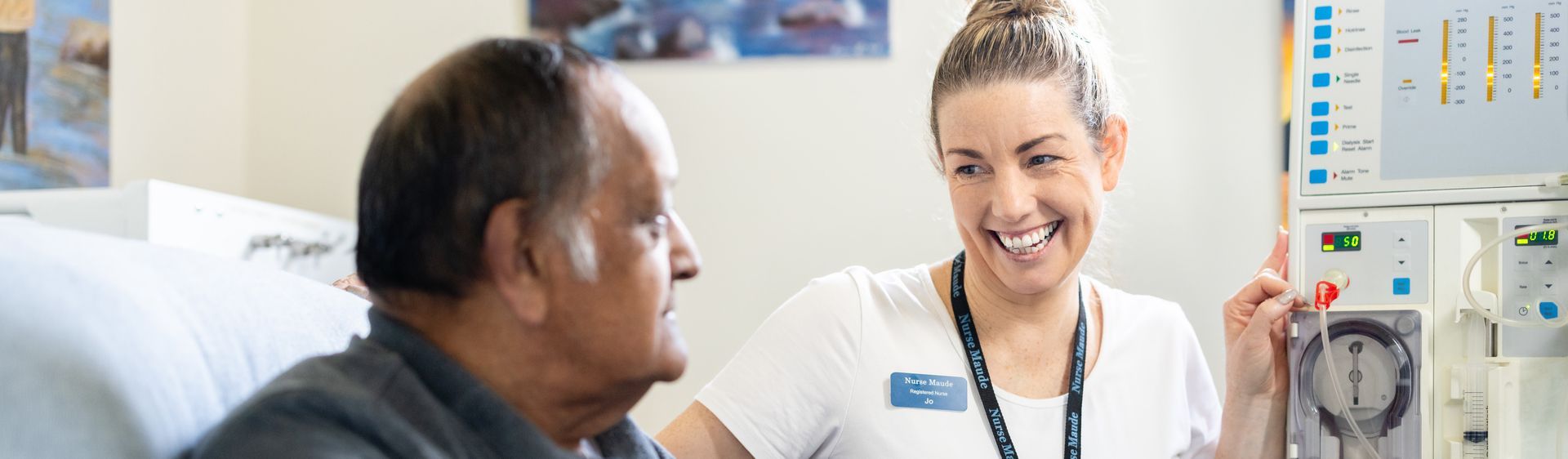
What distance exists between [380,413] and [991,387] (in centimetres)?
100

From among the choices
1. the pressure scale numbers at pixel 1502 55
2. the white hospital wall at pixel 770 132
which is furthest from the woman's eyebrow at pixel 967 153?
the white hospital wall at pixel 770 132

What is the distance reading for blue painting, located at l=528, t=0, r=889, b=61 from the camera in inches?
109

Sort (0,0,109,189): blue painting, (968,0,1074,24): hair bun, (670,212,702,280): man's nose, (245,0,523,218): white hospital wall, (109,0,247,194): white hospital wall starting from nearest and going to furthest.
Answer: (670,212,702,280): man's nose < (968,0,1074,24): hair bun < (0,0,109,189): blue painting < (109,0,247,194): white hospital wall < (245,0,523,218): white hospital wall

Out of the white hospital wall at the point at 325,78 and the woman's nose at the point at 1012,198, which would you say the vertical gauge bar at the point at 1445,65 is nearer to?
the woman's nose at the point at 1012,198

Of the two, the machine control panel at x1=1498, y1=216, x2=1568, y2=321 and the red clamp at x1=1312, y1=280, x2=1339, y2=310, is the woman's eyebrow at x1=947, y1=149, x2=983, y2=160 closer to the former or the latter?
the red clamp at x1=1312, y1=280, x2=1339, y2=310

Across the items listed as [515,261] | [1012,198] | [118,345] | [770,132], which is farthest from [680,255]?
[770,132]

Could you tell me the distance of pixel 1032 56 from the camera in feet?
5.00

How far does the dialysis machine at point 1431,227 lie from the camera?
1.28 meters

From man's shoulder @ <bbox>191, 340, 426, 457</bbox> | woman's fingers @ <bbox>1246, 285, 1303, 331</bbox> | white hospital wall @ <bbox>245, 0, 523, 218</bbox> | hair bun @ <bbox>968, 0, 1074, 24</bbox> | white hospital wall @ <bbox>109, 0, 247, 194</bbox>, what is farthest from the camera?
white hospital wall @ <bbox>245, 0, 523, 218</bbox>

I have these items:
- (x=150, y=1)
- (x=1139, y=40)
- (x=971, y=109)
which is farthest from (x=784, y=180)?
(x=150, y=1)

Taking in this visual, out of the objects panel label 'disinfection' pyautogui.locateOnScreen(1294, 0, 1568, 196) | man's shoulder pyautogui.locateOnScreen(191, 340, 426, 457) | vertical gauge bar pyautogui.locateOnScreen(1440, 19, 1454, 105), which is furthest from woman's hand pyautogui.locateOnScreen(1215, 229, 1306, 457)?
man's shoulder pyautogui.locateOnScreen(191, 340, 426, 457)

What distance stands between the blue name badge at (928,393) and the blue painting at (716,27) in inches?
55.0

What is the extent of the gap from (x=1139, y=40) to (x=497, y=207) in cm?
223

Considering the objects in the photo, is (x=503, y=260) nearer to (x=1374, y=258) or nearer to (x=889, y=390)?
(x=889, y=390)
